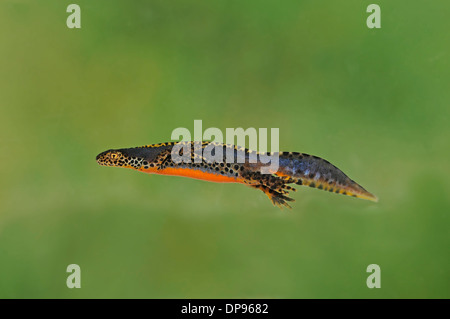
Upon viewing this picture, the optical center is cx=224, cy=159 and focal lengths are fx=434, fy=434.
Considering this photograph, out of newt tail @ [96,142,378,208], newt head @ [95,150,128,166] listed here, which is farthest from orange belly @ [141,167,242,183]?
newt head @ [95,150,128,166]

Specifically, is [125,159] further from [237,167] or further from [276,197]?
[276,197]

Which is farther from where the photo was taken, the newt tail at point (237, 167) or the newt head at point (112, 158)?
the newt head at point (112, 158)

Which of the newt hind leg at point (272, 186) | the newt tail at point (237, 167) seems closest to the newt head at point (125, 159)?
the newt tail at point (237, 167)

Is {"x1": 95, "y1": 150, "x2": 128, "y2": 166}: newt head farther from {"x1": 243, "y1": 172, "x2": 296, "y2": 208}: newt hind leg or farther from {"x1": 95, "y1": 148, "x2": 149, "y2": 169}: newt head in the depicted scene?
{"x1": 243, "y1": 172, "x2": 296, "y2": 208}: newt hind leg

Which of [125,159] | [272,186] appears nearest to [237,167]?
[272,186]

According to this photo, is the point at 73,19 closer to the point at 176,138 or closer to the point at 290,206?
the point at 176,138

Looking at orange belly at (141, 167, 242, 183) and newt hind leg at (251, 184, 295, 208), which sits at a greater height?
orange belly at (141, 167, 242, 183)

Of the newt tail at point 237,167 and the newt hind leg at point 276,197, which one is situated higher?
the newt tail at point 237,167

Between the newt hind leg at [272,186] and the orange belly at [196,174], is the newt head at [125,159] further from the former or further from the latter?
the newt hind leg at [272,186]
